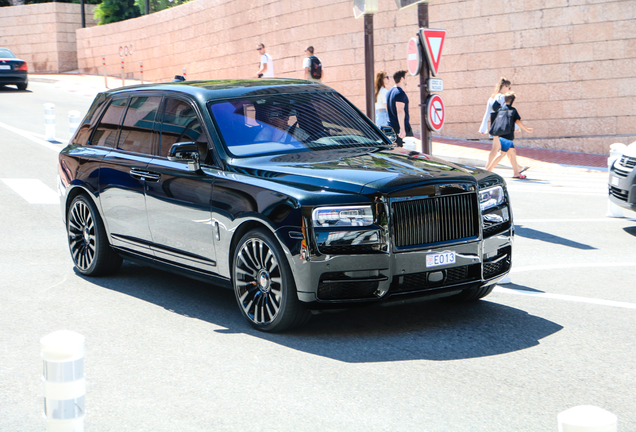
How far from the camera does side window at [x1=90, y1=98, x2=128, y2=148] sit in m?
7.46

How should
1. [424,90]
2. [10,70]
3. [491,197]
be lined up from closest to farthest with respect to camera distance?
[491,197], [424,90], [10,70]

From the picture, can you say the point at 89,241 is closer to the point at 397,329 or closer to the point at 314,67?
the point at 397,329

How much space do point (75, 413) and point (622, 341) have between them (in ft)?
11.8

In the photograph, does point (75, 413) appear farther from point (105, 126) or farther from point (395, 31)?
point (395, 31)

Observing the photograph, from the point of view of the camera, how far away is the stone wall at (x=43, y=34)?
48.6 metres

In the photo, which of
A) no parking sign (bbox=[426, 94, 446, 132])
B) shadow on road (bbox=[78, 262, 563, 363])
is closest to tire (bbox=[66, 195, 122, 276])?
shadow on road (bbox=[78, 262, 563, 363])

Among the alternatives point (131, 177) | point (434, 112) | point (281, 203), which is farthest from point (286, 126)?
point (434, 112)

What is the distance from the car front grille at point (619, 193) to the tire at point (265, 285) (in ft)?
19.3

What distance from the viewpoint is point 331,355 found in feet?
17.1

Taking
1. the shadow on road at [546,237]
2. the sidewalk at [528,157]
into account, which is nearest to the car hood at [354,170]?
the shadow on road at [546,237]

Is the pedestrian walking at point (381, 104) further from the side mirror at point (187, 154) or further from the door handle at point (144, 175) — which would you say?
the side mirror at point (187, 154)

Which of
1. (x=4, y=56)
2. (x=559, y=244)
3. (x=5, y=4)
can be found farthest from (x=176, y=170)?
(x=5, y=4)

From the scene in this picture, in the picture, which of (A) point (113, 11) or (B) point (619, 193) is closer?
(B) point (619, 193)

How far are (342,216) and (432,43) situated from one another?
639cm
